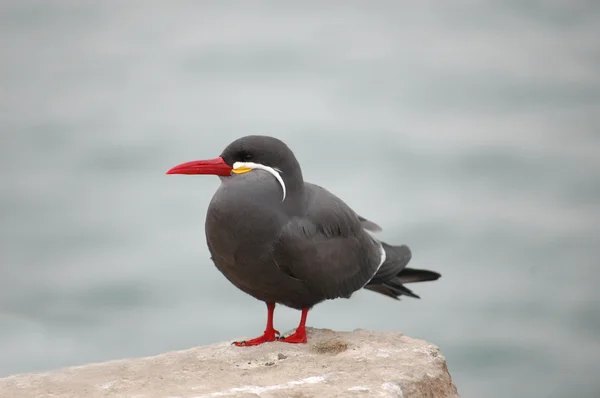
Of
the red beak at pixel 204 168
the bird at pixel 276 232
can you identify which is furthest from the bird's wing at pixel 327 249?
the red beak at pixel 204 168

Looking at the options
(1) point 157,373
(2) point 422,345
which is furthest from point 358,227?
(1) point 157,373

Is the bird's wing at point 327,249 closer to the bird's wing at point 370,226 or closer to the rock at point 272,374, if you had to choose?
the bird's wing at point 370,226

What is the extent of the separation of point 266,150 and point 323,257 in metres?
0.88

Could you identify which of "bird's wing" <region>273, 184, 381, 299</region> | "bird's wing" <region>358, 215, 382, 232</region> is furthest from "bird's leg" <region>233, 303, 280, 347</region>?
"bird's wing" <region>358, 215, 382, 232</region>

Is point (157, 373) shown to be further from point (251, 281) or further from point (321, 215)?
point (321, 215)

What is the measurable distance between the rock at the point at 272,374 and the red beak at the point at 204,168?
132 cm

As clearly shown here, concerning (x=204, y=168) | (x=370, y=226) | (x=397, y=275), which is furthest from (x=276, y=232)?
(x=397, y=275)

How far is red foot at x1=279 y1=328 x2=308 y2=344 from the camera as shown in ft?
21.9

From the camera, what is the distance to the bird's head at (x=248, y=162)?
6457mm

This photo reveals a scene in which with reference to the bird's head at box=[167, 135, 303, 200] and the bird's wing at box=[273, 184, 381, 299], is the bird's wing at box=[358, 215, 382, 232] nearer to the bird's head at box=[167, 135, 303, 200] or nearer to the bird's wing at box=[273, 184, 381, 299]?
the bird's wing at box=[273, 184, 381, 299]

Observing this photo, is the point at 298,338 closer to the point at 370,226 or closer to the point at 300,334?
the point at 300,334

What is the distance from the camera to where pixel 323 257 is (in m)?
6.60

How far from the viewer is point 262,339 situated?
22.5 ft

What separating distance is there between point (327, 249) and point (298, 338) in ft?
2.28
